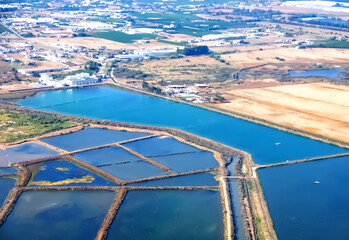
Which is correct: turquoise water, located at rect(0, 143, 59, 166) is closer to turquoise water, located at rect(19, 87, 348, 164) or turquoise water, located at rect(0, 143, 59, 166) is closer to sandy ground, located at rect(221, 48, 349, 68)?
turquoise water, located at rect(19, 87, 348, 164)

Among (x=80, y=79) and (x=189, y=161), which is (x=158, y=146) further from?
(x=80, y=79)

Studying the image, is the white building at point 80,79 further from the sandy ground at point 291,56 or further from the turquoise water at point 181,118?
the sandy ground at point 291,56

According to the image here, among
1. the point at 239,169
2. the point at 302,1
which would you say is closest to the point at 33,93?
the point at 239,169

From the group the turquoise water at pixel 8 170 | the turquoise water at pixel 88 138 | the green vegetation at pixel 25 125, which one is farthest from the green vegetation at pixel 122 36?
the turquoise water at pixel 8 170

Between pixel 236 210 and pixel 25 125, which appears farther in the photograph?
pixel 25 125

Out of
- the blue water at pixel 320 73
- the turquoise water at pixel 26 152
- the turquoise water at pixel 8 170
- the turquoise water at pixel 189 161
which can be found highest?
the turquoise water at pixel 8 170

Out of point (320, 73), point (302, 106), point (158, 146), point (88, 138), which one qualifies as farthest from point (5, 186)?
point (320, 73)
